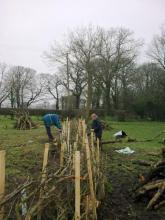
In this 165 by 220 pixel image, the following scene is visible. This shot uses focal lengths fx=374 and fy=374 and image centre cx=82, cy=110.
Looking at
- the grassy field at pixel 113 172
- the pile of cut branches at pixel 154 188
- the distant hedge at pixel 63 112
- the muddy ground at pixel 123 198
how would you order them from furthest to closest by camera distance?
1. the distant hedge at pixel 63 112
2. the pile of cut branches at pixel 154 188
3. the grassy field at pixel 113 172
4. the muddy ground at pixel 123 198

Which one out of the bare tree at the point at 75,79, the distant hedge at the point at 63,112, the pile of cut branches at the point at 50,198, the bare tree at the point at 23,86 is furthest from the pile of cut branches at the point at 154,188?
the bare tree at the point at 23,86

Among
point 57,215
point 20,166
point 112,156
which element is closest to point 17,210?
point 57,215

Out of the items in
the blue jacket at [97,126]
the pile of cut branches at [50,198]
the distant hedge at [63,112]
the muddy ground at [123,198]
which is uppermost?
the distant hedge at [63,112]

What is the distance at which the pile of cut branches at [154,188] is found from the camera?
23.5 feet

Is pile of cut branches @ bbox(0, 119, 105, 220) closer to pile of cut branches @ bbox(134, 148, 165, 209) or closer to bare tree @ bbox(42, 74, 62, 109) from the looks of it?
pile of cut branches @ bbox(134, 148, 165, 209)

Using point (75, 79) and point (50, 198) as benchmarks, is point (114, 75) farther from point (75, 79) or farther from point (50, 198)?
point (50, 198)

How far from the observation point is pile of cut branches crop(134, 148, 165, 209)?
717 centimetres

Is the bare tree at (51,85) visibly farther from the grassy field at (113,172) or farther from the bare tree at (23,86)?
the grassy field at (113,172)

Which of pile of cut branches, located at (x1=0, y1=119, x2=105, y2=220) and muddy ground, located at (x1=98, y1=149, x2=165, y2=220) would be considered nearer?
pile of cut branches, located at (x1=0, y1=119, x2=105, y2=220)

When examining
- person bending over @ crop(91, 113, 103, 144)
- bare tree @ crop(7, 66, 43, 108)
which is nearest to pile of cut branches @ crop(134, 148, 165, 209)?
person bending over @ crop(91, 113, 103, 144)

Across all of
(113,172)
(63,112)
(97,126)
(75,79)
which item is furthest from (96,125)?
(75,79)

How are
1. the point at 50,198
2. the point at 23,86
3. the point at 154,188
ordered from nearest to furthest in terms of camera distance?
the point at 50,198 → the point at 154,188 → the point at 23,86

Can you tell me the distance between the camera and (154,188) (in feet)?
24.9

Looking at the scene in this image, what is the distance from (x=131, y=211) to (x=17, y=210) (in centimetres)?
296
